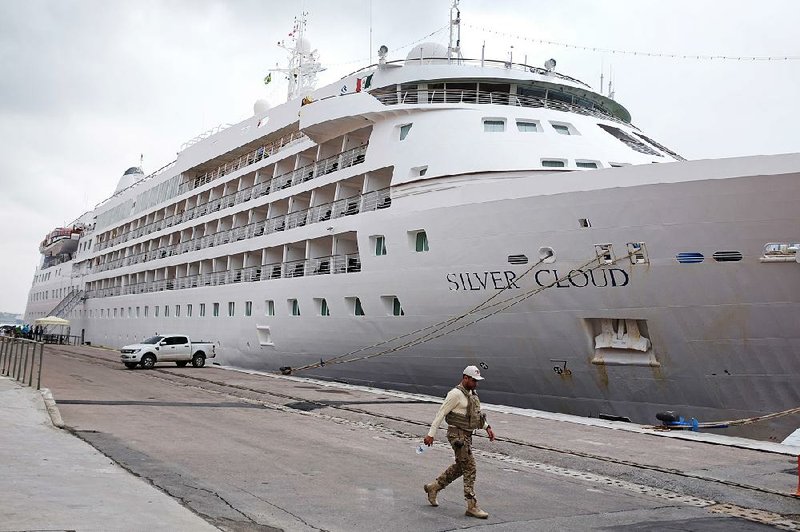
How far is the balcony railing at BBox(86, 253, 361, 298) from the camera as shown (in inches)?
818

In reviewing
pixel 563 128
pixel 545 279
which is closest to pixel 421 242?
pixel 545 279

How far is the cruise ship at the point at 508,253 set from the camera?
12.6m

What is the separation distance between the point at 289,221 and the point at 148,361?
279 inches

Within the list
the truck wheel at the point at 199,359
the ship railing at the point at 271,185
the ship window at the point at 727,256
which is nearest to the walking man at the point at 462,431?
the ship window at the point at 727,256

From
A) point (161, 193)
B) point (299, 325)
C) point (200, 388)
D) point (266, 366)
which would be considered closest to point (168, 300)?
point (161, 193)

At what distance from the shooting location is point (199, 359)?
2697cm

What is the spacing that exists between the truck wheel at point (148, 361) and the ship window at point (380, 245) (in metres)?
11.3

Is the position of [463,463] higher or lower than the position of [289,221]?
lower

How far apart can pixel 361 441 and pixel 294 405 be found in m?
4.50

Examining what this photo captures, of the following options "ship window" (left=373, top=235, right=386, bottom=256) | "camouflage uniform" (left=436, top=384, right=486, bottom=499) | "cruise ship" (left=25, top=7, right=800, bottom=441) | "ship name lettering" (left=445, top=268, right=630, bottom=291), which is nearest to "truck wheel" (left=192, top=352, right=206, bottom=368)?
"cruise ship" (left=25, top=7, right=800, bottom=441)

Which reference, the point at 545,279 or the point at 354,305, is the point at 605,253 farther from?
the point at 354,305

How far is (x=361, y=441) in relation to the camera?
1075 cm

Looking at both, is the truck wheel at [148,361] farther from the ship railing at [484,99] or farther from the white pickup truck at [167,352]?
the ship railing at [484,99]

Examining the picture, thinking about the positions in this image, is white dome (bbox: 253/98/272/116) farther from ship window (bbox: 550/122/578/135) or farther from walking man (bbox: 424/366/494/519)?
walking man (bbox: 424/366/494/519)
